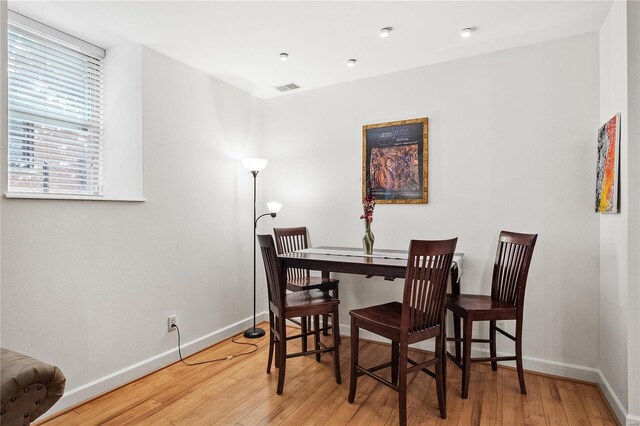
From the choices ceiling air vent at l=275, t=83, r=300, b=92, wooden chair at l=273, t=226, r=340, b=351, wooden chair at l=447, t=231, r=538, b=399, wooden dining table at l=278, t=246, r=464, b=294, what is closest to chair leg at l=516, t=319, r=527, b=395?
wooden chair at l=447, t=231, r=538, b=399

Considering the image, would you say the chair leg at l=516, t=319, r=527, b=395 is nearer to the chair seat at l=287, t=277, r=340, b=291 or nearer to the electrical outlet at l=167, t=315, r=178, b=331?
the chair seat at l=287, t=277, r=340, b=291

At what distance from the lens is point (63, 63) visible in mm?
2471

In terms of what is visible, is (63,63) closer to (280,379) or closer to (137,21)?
(137,21)

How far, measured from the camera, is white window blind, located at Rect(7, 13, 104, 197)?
2203 millimetres

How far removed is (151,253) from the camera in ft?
8.79

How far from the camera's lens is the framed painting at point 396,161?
119 inches

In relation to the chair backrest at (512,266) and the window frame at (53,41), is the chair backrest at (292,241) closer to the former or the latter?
the window frame at (53,41)

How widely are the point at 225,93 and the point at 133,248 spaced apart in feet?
5.64

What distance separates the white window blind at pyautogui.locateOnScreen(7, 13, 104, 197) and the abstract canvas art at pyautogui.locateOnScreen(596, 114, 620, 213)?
11.5 ft

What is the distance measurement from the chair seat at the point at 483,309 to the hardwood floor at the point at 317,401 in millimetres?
520

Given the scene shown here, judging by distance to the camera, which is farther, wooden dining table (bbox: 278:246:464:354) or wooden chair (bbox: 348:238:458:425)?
wooden dining table (bbox: 278:246:464:354)

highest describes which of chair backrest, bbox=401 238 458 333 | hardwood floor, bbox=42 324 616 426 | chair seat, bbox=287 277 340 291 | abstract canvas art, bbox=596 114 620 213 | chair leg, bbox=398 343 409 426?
abstract canvas art, bbox=596 114 620 213

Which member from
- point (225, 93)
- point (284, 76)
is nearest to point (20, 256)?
point (225, 93)

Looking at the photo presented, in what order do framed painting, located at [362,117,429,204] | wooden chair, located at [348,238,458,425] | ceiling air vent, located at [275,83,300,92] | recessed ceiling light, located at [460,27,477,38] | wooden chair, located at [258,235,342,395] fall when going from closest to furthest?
wooden chair, located at [348,238,458,425]
wooden chair, located at [258,235,342,395]
recessed ceiling light, located at [460,27,477,38]
framed painting, located at [362,117,429,204]
ceiling air vent, located at [275,83,300,92]
